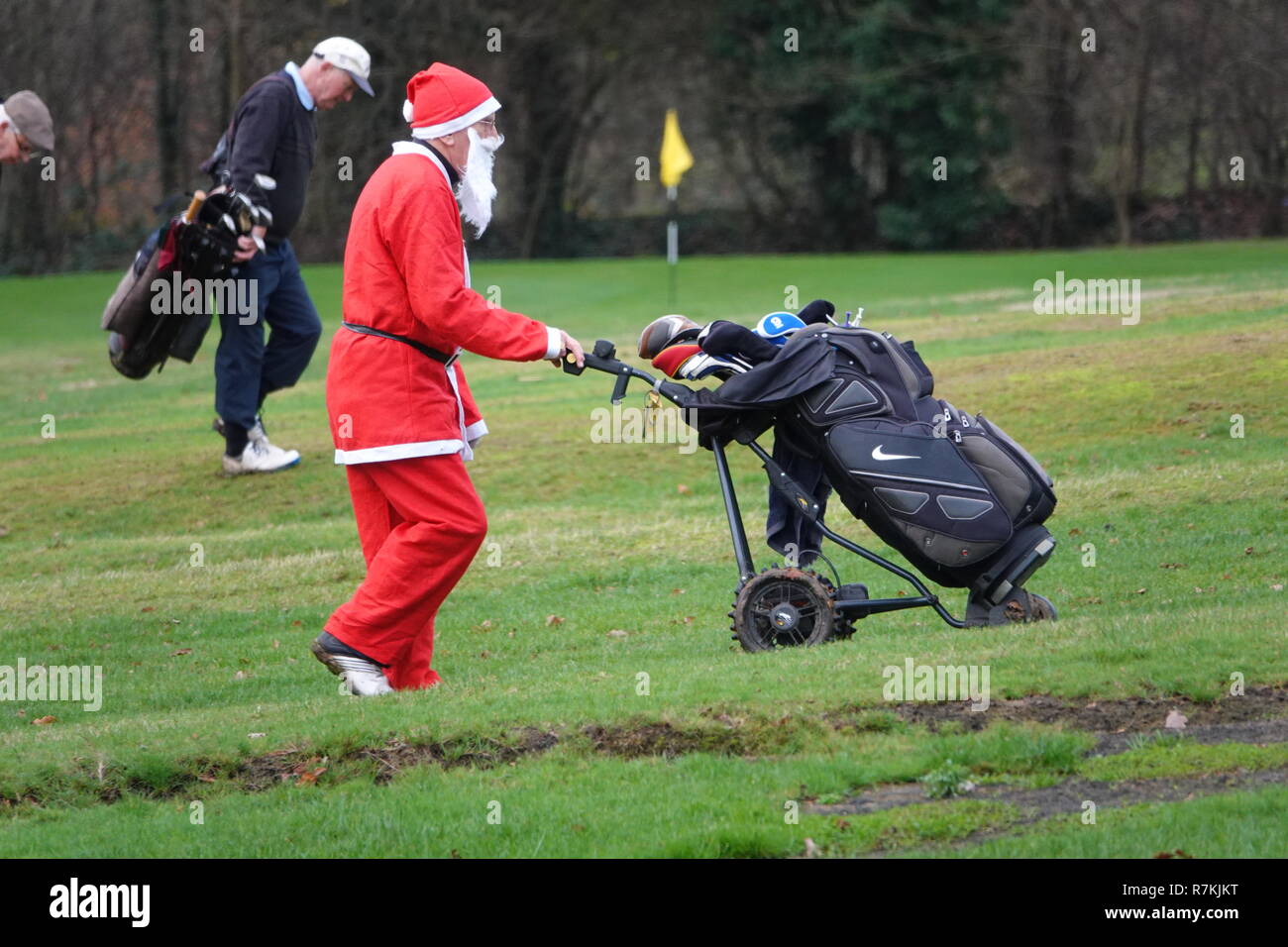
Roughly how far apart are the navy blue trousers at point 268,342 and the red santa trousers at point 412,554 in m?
4.74

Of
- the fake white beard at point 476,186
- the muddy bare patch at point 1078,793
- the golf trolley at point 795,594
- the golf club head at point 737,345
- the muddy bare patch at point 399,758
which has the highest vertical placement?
the fake white beard at point 476,186

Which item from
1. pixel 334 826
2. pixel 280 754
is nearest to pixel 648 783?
pixel 334 826

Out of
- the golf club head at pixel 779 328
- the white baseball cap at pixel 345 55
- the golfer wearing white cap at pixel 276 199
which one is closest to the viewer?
the golf club head at pixel 779 328

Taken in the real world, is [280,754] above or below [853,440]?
below

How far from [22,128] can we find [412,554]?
3212 mm

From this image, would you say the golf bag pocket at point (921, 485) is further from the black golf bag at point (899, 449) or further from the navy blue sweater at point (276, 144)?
the navy blue sweater at point (276, 144)

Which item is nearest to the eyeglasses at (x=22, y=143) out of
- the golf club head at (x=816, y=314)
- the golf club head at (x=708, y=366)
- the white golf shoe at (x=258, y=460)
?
the golf club head at (x=708, y=366)

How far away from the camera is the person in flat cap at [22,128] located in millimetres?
7934

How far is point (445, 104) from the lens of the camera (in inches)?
263

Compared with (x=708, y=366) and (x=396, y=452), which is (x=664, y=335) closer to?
(x=708, y=366)

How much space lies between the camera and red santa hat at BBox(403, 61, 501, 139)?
668 cm

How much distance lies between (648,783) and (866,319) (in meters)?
16.3
